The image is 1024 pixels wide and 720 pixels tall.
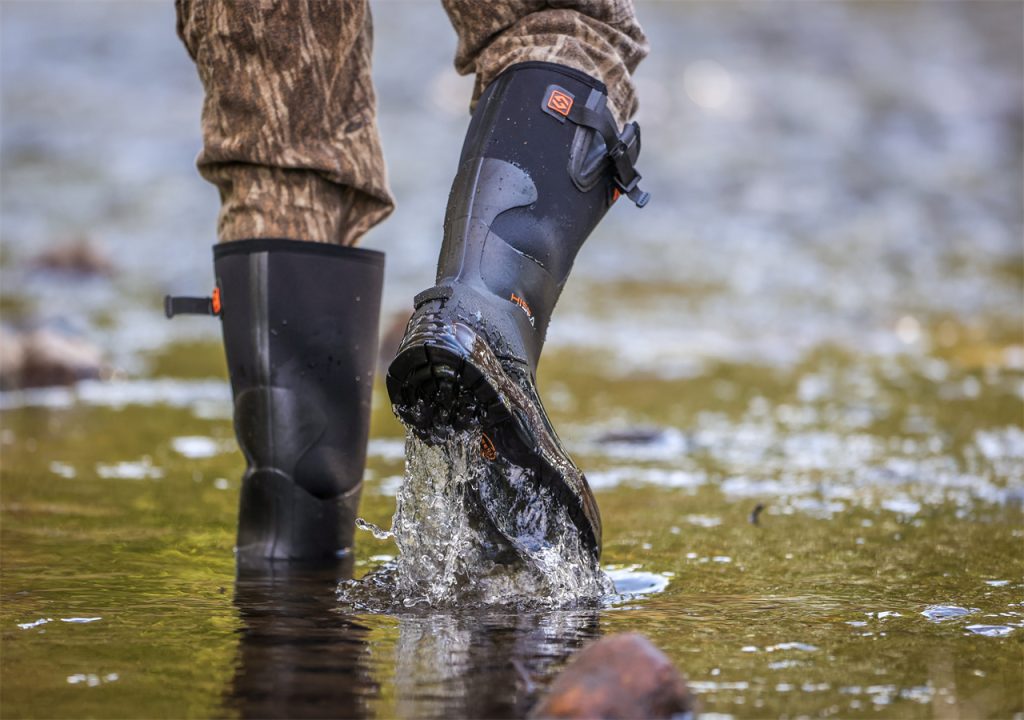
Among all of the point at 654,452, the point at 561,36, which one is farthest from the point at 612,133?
the point at 654,452

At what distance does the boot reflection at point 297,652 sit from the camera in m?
1.51

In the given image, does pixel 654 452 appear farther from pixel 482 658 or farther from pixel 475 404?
pixel 482 658

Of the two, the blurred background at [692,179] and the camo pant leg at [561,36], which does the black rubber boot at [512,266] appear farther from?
the blurred background at [692,179]

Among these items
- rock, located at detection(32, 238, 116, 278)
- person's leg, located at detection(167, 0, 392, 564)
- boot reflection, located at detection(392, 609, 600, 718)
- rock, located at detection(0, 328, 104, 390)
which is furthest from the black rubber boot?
rock, located at detection(32, 238, 116, 278)

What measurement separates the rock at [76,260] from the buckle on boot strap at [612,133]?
7137mm

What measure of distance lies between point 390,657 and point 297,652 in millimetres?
124

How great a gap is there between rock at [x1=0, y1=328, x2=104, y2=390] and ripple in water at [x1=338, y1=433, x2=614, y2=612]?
3178mm

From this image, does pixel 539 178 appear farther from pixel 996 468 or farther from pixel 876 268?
pixel 876 268

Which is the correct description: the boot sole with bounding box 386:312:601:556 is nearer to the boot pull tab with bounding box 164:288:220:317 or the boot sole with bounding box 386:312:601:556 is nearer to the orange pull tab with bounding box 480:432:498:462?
the orange pull tab with bounding box 480:432:498:462

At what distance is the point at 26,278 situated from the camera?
28.2 feet

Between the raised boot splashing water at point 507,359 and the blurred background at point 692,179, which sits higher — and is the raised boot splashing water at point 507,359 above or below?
below

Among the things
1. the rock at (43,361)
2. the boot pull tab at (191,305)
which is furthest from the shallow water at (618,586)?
the rock at (43,361)

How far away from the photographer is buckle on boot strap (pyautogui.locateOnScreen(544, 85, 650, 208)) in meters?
2.16

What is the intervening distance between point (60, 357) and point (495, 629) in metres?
3.69
